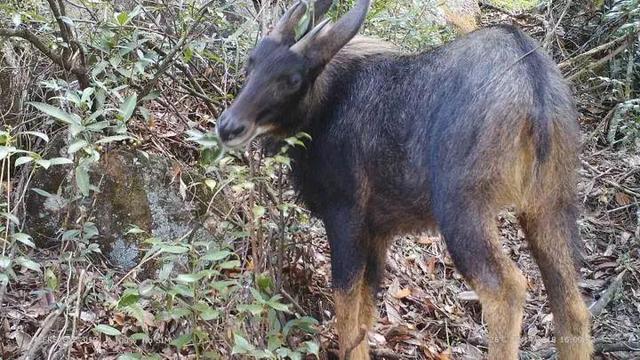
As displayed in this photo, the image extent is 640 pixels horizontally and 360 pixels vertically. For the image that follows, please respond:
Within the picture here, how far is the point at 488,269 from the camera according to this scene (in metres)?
4.01

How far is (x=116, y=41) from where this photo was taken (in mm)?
4824

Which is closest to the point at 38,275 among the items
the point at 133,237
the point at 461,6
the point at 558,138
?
the point at 133,237

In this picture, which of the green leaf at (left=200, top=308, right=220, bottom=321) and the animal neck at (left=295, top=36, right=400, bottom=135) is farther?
the animal neck at (left=295, top=36, right=400, bottom=135)

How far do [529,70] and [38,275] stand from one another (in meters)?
3.32

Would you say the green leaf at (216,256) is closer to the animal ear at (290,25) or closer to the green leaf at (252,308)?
the green leaf at (252,308)

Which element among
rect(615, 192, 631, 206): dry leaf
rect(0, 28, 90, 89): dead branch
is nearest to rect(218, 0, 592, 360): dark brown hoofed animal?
rect(0, 28, 90, 89): dead branch

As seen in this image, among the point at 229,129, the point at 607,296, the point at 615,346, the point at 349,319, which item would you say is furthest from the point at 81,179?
the point at 607,296

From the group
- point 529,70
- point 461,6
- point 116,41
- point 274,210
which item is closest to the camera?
point 529,70

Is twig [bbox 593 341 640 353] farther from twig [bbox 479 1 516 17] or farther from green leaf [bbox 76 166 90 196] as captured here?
twig [bbox 479 1 516 17]

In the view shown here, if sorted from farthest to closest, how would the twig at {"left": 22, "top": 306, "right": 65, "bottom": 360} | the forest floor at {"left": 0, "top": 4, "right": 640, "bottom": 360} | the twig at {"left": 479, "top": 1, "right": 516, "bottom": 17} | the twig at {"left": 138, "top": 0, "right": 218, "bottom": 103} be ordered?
the twig at {"left": 479, "top": 1, "right": 516, "bottom": 17} → the forest floor at {"left": 0, "top": 4, "right": 640, "bottom": 360} → the twig at {"left": 138, "top": 0, "right": 218, "bottom": 103} → the twig at {"left": 22, "top": 306, "right": 65, "bottom": 360}

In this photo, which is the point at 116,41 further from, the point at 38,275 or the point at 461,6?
the point at 461,6

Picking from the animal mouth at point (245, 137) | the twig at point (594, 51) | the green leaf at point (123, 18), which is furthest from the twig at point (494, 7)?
the green leaf at point (123, 18)

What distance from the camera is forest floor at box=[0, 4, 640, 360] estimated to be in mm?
4934

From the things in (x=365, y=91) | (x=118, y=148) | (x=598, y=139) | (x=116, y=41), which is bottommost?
(x=598, y=139)
